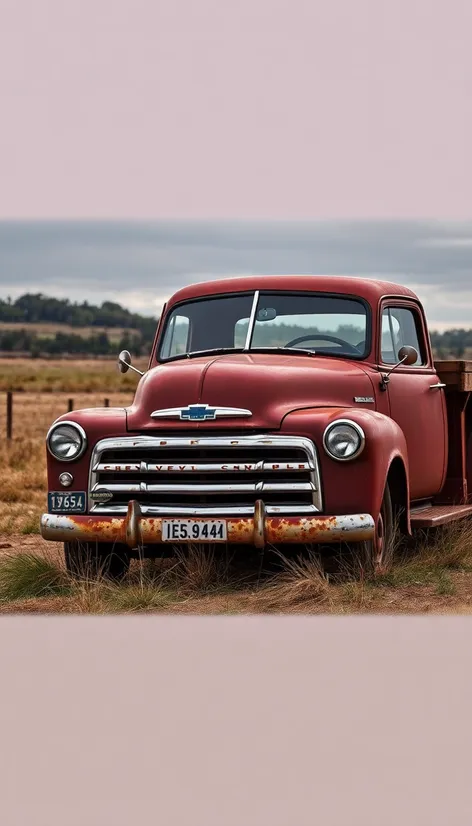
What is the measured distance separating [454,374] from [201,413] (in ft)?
9.87

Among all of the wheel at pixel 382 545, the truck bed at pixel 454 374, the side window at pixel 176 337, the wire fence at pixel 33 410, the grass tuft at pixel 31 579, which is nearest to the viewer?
the wheel at pixel 382 545

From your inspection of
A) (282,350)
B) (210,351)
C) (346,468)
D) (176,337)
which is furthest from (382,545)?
(176,337)

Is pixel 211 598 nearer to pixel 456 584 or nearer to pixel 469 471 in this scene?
pixel 456 584

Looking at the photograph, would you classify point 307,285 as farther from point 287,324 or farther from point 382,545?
point 382,545

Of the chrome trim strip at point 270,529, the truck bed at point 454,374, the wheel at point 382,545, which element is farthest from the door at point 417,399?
the chrome trim strip at point 270,529

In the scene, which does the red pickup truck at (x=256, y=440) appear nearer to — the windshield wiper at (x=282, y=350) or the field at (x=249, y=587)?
the windshield wiper at (x=282, y=350)

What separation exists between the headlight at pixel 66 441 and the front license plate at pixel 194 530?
2.42 ft

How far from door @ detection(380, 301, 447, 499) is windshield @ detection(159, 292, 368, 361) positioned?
9.1 inches

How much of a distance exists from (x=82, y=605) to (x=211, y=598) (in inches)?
30.7

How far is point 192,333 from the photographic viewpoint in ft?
29.9

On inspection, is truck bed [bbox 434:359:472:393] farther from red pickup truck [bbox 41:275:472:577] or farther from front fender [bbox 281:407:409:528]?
front fender [bbox 281:407:409:528]

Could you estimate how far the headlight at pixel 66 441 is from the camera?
26.0ft

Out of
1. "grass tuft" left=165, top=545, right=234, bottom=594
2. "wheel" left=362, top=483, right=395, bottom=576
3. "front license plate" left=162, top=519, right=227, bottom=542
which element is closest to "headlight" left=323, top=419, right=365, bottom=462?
"wheel" left=362, top=483, right=395, bottom=576

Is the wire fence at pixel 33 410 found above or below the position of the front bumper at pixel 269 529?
below
